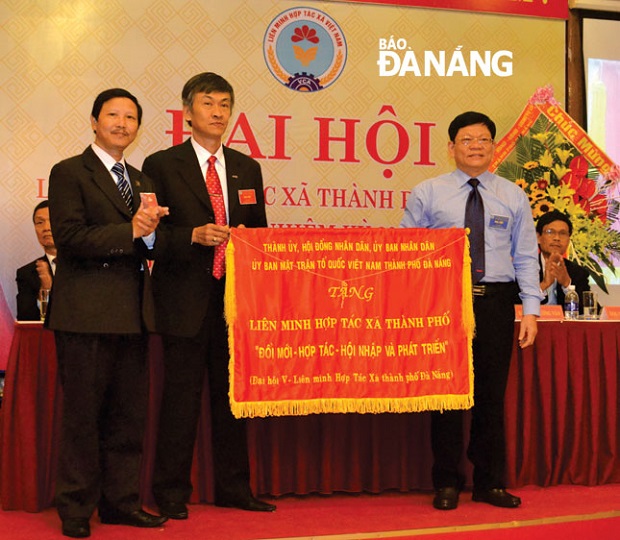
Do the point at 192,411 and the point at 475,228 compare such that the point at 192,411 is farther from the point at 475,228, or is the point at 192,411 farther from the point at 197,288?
the point at 475,228

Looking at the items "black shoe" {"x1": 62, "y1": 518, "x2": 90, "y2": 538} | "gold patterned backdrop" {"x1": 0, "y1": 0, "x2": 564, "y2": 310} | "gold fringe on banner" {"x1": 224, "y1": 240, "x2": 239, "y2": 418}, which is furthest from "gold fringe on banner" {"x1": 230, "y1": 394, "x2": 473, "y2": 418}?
"gold patterned backdrop" {"x1": 0, "y1": 0, "x2": 564, "y2": 310}

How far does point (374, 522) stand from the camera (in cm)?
305

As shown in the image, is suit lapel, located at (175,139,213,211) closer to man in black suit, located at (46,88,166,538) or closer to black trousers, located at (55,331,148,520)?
man in black suit, located at (46,88,166,538)

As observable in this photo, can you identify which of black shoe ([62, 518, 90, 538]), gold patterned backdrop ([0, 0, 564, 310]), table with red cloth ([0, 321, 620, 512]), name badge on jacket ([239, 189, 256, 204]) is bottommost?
black shoe ([62, 518, 90, 538])

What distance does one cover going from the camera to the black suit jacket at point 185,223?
3010 mm

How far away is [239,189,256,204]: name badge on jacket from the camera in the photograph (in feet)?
10.4

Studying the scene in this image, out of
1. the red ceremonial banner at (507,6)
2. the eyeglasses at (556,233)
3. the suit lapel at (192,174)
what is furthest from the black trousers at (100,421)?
the red ceremonial banner at (507,6)

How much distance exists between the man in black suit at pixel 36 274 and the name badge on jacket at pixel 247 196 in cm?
166

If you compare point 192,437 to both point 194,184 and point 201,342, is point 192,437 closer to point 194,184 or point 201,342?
point 201,342

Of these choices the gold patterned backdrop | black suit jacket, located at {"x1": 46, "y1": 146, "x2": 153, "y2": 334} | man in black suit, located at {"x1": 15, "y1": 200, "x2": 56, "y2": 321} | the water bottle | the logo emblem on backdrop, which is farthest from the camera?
the logo emblem on backdrop

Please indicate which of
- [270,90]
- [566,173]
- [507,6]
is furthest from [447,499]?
[507,6]

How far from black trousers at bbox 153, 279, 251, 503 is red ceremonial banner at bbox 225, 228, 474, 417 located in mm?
100

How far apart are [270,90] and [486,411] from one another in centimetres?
276

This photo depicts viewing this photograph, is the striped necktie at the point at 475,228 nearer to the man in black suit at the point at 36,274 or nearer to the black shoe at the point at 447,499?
the black shoe at the point at 447,499
